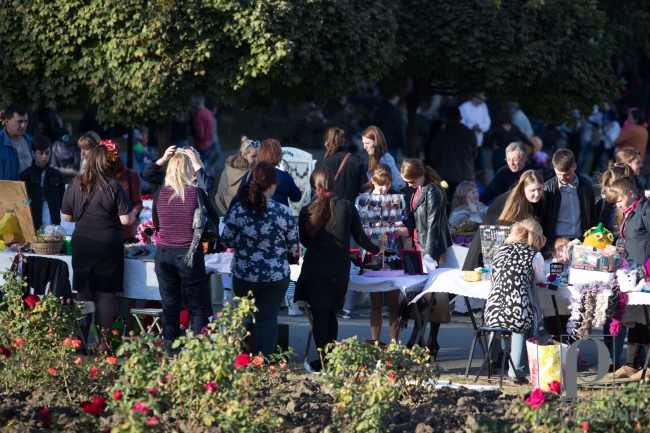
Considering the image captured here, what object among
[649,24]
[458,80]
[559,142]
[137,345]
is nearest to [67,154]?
[458,80]

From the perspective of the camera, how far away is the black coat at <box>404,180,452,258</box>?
27.2ft

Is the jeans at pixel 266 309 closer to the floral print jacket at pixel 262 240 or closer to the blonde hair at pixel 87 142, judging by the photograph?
the floral print jacket at pixel 262 240

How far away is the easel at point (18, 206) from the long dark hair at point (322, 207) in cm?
263

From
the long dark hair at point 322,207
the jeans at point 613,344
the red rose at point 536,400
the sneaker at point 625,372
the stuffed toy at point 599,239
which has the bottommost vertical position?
the sneaker at point 625,372

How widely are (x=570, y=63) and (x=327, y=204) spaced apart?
662 centimetres

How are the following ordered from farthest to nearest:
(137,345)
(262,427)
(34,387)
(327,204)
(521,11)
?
(521,11) < (327,204) < (34,387) < (137,345) < (262,427)

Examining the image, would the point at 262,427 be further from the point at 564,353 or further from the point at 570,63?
the point at 570,63

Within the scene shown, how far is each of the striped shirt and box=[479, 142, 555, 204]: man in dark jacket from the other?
357 centimetres

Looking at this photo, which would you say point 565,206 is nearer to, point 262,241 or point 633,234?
point 633,234

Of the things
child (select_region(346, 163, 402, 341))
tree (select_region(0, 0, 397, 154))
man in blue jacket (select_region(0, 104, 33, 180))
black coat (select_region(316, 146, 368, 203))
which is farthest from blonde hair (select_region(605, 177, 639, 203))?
man in blue jacket (select_region(0, 104, 33, 180))

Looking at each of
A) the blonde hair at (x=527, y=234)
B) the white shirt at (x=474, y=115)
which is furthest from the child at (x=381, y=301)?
the white shirt at (x=474, y=115)

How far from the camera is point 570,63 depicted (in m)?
12.7

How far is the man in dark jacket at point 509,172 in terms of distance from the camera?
9.45m

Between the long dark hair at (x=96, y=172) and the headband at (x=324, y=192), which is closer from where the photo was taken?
the headband at (x=324, y=192)
